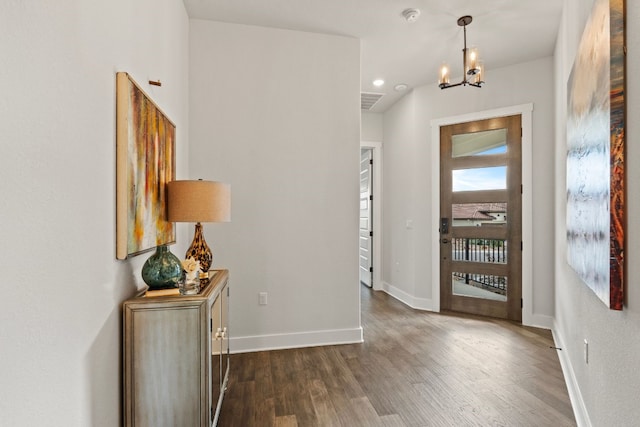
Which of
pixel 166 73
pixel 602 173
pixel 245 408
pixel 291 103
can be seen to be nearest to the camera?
pixel 602 173

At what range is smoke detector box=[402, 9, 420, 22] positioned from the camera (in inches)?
114

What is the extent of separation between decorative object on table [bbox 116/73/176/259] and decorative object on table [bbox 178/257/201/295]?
23 centimetres

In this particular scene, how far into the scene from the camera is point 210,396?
1.70m

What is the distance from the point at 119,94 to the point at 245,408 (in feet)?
6.35

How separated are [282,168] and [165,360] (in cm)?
201

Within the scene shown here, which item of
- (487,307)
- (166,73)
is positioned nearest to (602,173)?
(166,73)

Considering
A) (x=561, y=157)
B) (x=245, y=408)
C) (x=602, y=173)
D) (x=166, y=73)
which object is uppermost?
(x=166, y=73)

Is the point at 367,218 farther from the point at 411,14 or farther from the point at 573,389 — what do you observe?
the point at 573,389

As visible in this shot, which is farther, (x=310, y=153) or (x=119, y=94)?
(x=310, y=153)

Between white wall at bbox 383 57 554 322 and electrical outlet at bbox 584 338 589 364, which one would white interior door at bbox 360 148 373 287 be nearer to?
white wall at bbox 383 57 554 322

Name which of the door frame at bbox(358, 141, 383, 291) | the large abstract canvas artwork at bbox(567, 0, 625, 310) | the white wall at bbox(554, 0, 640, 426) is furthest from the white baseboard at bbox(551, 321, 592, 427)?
the door frame at bbox(358, 141, 383, 291)

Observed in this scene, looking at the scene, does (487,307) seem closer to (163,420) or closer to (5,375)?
(163,420)

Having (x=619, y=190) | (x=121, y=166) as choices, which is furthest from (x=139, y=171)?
(x=619, y=190)

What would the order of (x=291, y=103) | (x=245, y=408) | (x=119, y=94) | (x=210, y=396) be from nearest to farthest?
(x=119, y=94)
(x=210, y=396)
(x=245, y=408)
(x=291, y=103)
